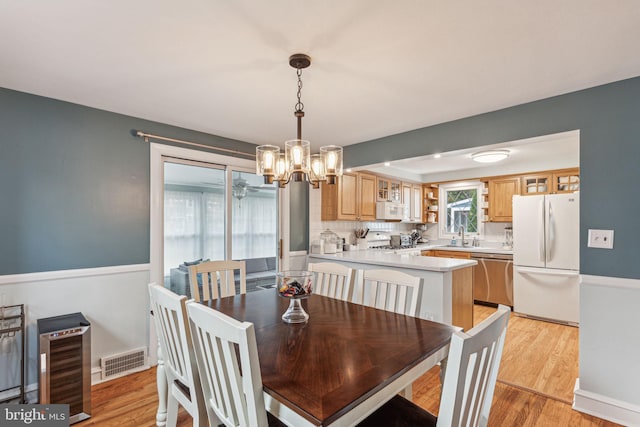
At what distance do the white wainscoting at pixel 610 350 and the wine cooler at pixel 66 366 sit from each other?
3616 millimetres

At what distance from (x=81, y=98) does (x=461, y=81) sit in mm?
2954

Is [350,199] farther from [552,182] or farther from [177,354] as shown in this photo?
[177,354]

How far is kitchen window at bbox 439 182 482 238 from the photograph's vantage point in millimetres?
5922

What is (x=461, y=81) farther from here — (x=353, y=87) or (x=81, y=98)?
(x=81, y=98)

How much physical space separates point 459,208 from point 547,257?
2.17m

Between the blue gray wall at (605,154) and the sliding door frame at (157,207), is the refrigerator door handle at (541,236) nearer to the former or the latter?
the blue gray wall at (605,154)

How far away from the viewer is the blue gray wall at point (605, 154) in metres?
2.12

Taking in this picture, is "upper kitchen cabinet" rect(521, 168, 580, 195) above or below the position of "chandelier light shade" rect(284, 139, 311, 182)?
above

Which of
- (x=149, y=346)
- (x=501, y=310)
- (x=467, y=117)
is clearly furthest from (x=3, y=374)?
(x=467, y=117)

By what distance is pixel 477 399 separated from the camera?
106 centimetres

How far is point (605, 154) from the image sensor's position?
223 cm

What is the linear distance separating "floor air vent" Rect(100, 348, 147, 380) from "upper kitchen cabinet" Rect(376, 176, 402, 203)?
12.6 ft

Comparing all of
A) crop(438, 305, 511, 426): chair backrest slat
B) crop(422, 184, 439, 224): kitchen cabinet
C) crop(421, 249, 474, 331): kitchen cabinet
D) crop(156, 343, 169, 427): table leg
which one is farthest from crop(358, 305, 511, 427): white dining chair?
crop(422, 184, 439, 224): kitchen cabinet

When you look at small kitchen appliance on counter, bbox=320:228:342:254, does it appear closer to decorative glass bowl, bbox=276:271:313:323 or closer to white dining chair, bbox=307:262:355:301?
white dining chair, bbox=307:262:355:301
